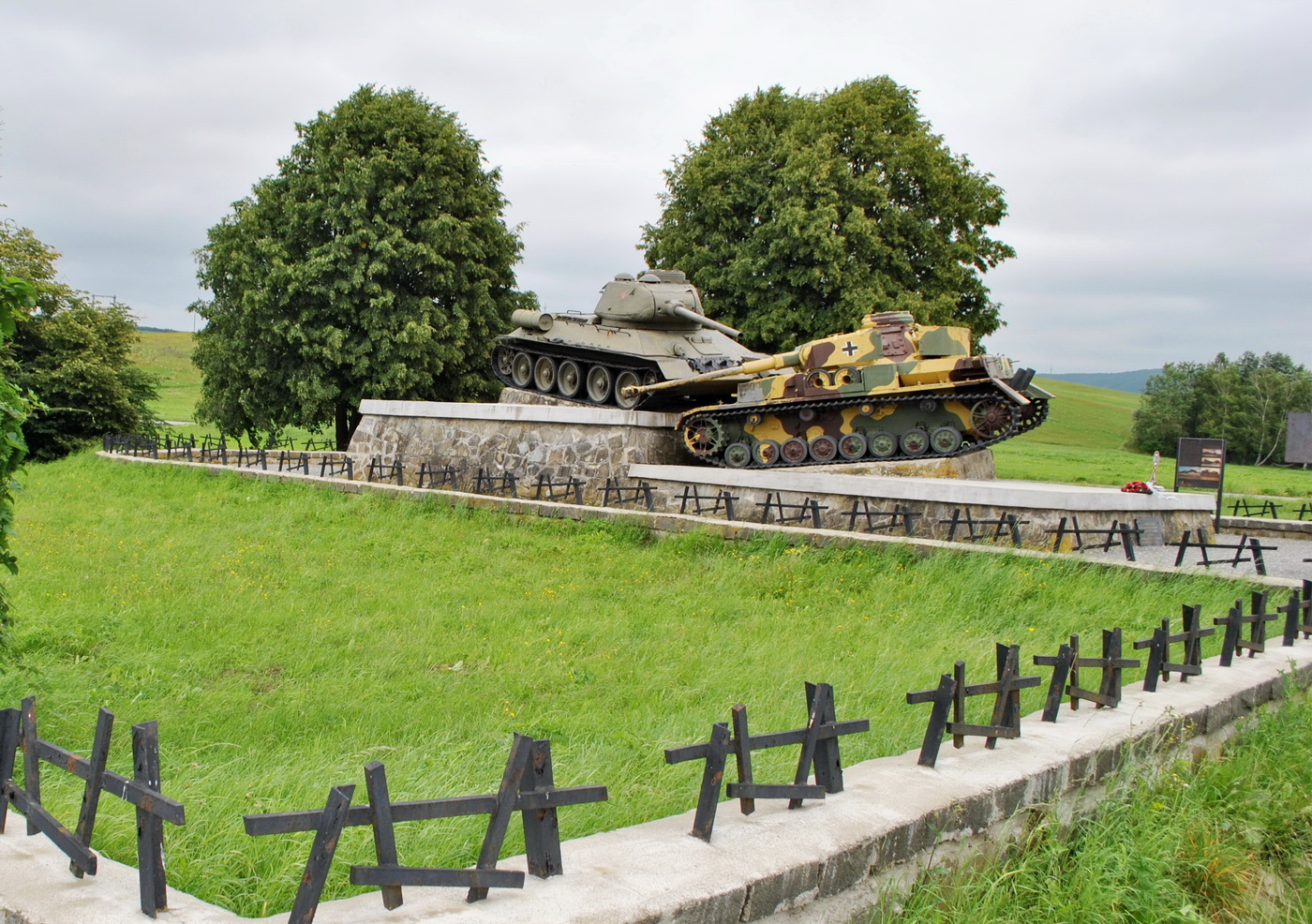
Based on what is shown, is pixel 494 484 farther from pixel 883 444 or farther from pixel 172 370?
pixel 172 370

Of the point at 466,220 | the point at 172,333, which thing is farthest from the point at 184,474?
the point at 172,333

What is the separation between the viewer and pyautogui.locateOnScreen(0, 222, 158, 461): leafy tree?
24812 mm

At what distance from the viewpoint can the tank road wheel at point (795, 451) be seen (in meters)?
15.6

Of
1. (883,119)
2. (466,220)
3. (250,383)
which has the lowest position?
(250,383)

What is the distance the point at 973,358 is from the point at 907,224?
10.7 metres

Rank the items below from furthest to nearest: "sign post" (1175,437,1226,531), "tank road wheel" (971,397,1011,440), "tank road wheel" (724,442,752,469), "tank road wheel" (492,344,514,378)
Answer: "tank road wheel" (492,344,514,378), "tank road wheel" (724,442,752,469), "tank road wheel" (971,397,1011,440), "sign post" (1175,437,1226,531)

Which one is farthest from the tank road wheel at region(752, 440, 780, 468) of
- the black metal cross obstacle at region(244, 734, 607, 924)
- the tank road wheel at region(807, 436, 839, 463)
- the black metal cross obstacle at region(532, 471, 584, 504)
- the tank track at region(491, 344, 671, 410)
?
the black metal cross obstacle at region(244, 734, 607, 924)

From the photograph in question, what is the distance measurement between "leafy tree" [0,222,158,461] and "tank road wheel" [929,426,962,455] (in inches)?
821

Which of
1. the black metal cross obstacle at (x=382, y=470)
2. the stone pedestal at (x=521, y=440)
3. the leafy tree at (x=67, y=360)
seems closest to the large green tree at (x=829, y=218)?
the stone pedestal at (x=521, y=440)

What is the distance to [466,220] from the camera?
24188 millimetres

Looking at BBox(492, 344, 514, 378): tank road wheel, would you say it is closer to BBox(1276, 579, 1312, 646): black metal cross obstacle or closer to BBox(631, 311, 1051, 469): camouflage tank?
BBox(631, 311, 1051, 469): camouflage tank

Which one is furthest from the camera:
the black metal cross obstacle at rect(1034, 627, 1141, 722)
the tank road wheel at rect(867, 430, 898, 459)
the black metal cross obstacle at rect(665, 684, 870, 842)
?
the tank road wheel at rect(867, 430, 898, 459)

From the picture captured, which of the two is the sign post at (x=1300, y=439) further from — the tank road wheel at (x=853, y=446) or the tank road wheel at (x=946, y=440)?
the tank road wheel at (x=853, y=446)

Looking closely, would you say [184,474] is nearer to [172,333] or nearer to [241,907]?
[241,907]
